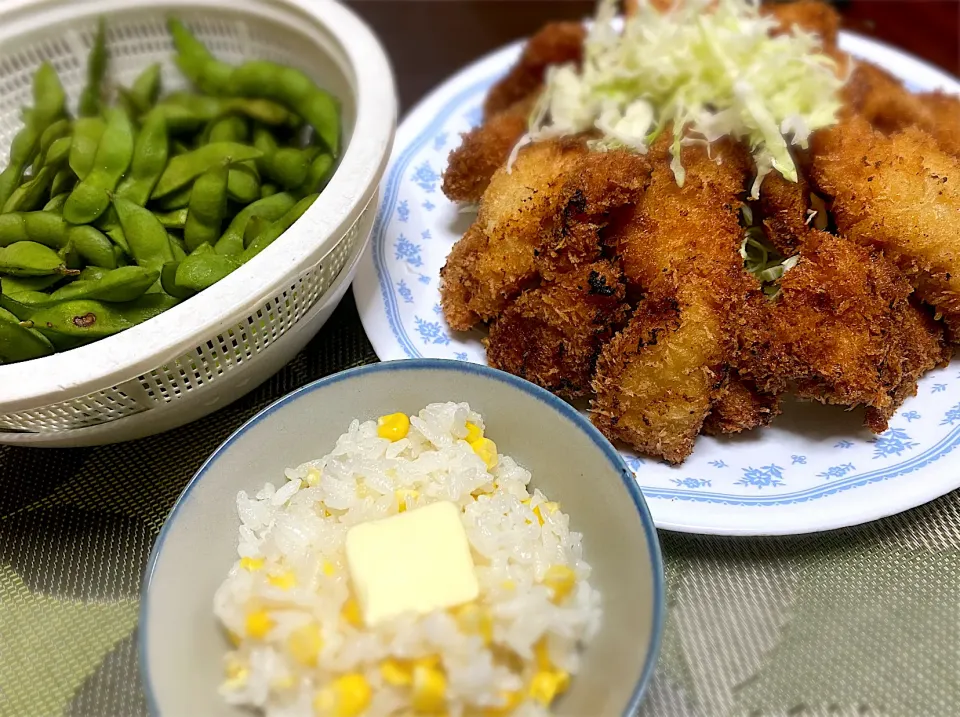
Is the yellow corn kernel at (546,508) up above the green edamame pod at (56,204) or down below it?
below

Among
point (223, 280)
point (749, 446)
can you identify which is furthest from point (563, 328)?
point (223, 280)

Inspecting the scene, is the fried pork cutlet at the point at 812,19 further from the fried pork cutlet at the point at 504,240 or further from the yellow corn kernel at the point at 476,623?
the yellow corn kernel at the point at 476,623

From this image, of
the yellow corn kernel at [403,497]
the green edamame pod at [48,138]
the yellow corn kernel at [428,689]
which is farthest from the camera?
the green edamame pod at [48,138]

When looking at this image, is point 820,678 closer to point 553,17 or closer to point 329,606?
point 329,606

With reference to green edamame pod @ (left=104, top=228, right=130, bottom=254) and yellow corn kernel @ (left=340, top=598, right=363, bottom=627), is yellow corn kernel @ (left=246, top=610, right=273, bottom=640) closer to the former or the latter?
yellow corn kernel @ (left=340, top=598, right=363, bottom=627)

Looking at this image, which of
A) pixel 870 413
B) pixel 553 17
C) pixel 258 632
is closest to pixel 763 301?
pixel 870 413

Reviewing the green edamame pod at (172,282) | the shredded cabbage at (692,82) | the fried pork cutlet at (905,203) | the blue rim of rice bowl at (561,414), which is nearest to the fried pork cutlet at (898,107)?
the shredded cabbage at (692,82)

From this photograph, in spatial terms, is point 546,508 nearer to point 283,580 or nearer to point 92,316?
point 283,580
